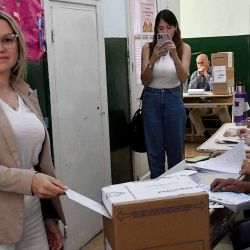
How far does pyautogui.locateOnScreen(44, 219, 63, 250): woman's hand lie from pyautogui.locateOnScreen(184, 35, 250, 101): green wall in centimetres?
640

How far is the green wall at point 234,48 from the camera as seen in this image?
7.70 metres

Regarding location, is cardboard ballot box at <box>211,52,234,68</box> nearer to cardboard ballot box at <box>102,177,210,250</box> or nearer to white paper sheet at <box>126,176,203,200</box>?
white paper sheet at <box>126,176,203,200</box>

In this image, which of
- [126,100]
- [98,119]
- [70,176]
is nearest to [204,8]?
[126,100]

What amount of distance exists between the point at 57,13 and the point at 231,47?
5.45 meters

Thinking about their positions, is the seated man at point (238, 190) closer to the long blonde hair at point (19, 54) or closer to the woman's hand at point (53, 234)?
the woman's hand at point (53, 234)

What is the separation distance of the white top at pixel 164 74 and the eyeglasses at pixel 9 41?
6.64ft

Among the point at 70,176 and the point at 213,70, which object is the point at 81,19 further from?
the point at 213,70

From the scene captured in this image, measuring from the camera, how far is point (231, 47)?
7.85 meters

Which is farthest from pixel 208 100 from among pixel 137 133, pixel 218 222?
pixel 218 222

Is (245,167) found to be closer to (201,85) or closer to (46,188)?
(46,188)

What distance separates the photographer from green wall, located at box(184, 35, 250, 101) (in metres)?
7.70

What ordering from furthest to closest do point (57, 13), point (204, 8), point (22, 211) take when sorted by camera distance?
1. point (204, 8)
2. point (57, 13)
3. point (22, 211)

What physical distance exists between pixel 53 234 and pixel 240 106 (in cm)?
201

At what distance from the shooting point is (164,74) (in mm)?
3479
